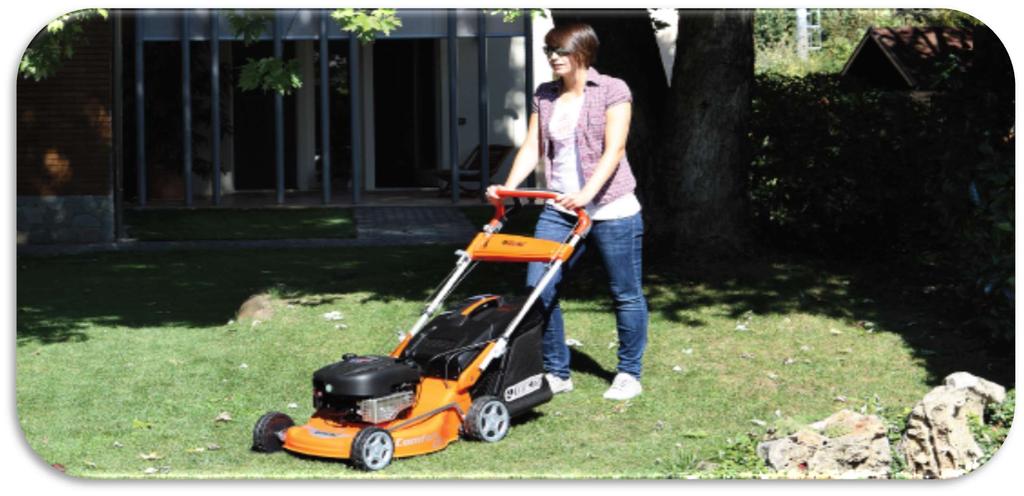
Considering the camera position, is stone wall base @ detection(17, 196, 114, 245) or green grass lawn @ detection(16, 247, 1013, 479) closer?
green grass lawn @ detection(16, 247, 1013, 479)

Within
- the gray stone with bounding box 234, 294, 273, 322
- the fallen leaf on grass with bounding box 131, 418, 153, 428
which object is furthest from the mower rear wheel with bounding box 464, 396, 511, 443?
the gray stone with bounding box 234, 294, 273, 322

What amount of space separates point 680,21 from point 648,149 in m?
0.93

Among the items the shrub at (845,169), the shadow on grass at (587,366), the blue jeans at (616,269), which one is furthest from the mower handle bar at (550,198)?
the shrub at (845,169)

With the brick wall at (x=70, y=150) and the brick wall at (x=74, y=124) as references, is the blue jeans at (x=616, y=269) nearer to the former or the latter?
the brick wall at (x=70, y=150)

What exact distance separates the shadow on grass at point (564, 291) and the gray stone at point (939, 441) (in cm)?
189

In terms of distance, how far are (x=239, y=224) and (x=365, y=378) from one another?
10768mm

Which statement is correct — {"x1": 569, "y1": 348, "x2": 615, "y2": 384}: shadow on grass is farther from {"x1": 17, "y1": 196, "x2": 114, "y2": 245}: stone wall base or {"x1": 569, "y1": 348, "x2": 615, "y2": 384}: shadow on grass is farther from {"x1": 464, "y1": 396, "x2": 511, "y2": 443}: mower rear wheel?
{"x1": 17, "y1": 196, "x2": 114, "y2": 245}: stone wall base

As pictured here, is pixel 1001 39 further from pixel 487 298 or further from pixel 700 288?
pixel 487 298

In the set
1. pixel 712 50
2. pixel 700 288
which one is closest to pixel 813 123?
pixel 712 50

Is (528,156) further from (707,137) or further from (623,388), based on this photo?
(707,137)

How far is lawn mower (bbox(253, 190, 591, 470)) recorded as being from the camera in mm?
6512

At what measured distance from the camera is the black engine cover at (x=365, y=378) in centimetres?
647

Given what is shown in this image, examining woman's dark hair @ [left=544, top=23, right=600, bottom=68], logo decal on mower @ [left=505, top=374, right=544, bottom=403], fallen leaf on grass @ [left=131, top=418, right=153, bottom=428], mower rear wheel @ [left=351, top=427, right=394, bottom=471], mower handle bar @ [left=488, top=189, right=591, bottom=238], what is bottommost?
fallen leaf on grass @ [left=131, top=418, right=153, bottom=428]

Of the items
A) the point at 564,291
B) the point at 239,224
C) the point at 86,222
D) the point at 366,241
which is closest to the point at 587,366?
the point at 564,291
